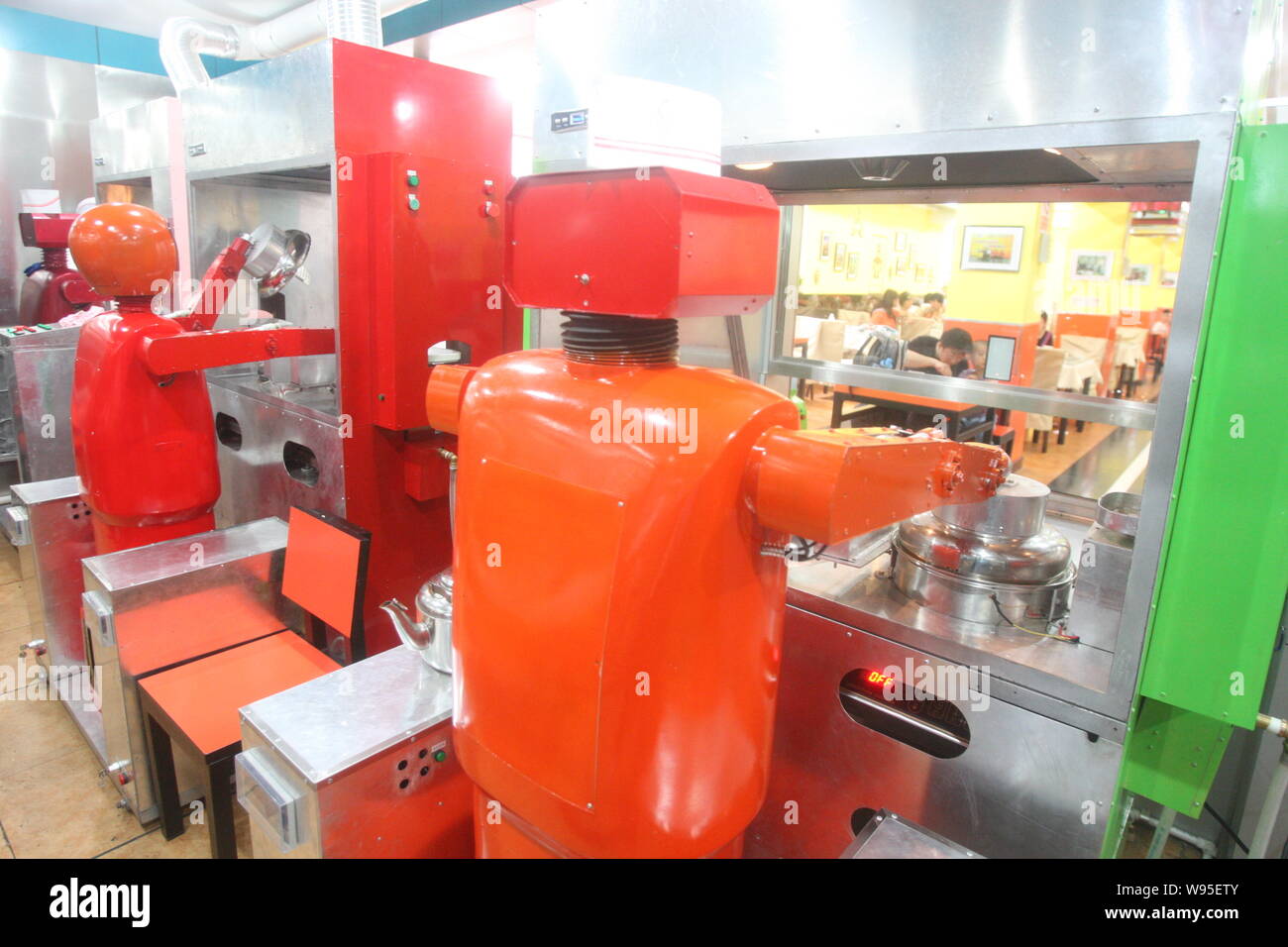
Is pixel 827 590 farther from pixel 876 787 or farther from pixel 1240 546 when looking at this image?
pixel 1240 546

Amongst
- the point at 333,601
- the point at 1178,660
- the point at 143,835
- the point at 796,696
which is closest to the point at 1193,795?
the point at 1178,660

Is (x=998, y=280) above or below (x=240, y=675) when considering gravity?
above

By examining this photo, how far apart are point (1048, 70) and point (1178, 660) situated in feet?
3.52

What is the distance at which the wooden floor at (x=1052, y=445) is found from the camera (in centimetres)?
726

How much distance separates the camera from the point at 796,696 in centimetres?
187

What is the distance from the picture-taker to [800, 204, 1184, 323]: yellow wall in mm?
7586

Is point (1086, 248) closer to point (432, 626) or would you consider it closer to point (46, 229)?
point (432, 626)

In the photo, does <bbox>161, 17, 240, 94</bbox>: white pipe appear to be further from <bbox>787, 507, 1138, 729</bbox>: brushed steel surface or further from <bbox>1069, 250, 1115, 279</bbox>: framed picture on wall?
<bbox>1069, 250, 1115, 279</bbox>: framed picture on wall

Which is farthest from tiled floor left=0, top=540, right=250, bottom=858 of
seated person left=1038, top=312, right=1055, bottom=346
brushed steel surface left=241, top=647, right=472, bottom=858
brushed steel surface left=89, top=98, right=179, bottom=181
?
seated person left=1038, top=312, right=1055, bottom=346

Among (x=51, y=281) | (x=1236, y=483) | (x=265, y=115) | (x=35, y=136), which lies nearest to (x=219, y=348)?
(x=265, y=115)

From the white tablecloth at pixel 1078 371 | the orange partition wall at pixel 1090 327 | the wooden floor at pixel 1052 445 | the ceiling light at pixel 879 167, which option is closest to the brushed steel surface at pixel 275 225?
the ceiling light at pixel 879 167

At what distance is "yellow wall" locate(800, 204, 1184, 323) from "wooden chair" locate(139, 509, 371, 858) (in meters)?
5.46

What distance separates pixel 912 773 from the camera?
169 centimetres

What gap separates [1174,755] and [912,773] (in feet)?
1.73
